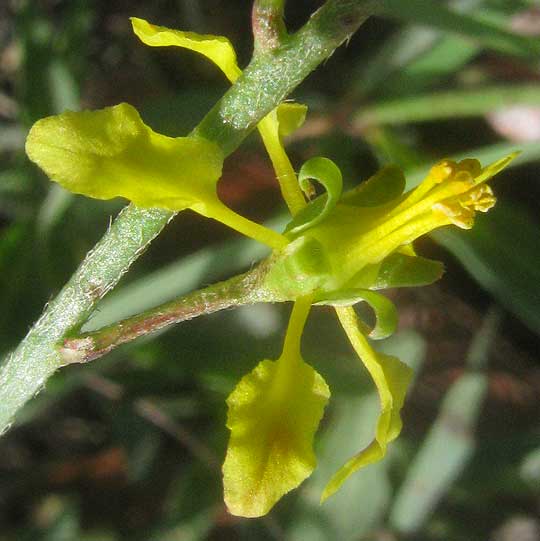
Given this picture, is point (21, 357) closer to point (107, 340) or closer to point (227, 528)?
point (107, 340)

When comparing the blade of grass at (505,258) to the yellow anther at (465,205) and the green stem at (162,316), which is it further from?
the green stem at (162,316)

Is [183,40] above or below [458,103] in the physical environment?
above

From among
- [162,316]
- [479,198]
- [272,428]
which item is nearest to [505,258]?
[479,198]

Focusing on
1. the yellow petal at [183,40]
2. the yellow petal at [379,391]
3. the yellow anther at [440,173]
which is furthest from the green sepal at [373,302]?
the yellow petal at [183,40]

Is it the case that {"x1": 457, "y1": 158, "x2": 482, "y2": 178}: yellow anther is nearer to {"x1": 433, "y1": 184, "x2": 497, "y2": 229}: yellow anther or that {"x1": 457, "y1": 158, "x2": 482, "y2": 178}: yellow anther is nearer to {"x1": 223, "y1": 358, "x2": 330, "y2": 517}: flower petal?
{"x1": 433, "y1": 184, "x2": 497, "y2": 229}: yellow anther

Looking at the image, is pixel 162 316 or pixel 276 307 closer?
pixel 162 316

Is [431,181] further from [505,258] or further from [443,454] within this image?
[443,454]

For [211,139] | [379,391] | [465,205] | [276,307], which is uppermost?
[211,139]
